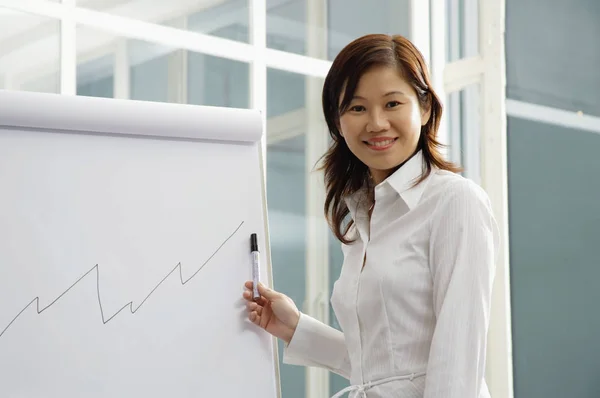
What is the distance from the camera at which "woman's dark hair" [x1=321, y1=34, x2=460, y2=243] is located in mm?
1411

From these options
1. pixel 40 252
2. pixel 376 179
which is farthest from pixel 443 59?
pixel 40 252

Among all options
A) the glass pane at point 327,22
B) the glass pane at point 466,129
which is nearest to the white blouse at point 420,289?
the glass pane at point 327,22

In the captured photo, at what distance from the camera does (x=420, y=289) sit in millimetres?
1354

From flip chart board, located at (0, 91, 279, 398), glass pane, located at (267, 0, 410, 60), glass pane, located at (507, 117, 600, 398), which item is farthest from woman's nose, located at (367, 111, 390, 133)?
glass pane, located at (507, 117, 600, 398)

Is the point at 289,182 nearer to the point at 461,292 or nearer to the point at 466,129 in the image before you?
the point at 466,129

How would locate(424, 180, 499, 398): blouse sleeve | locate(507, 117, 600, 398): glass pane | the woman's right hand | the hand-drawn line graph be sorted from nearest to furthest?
locate(424, 180, 499, 398): blouse sleeve < the hand-drawn line graph < the woman's right hand < locate(507, 117, 600, 398): glass pane

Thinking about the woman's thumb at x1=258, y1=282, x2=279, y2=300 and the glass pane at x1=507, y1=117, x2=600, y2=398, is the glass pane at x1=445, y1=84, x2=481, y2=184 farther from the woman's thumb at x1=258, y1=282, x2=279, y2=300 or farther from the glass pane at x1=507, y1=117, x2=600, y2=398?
the woman's thumb at x1=258, y1=282, x2=279, y2=300

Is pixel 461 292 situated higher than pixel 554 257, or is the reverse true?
pixel 461 292

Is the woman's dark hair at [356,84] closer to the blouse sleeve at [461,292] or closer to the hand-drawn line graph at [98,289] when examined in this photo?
the blouse sleeve at [461,292]

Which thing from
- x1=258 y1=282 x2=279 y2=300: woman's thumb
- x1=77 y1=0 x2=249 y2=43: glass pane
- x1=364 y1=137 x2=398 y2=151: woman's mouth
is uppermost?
x1=77 y1=0 x2=249 y2=43: glass pane

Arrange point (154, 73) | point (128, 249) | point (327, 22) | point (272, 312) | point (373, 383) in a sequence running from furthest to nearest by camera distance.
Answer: point (327, 22) → point (154, 73) → point (272, 312) → point (128, 249) → point (373, 383)

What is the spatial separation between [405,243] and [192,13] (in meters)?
1.71

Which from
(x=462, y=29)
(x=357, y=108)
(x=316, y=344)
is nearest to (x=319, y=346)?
(x=316, y=344)

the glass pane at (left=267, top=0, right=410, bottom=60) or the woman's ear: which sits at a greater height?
the glass pane at (left=267, top=0, right=410, bottom=60)
